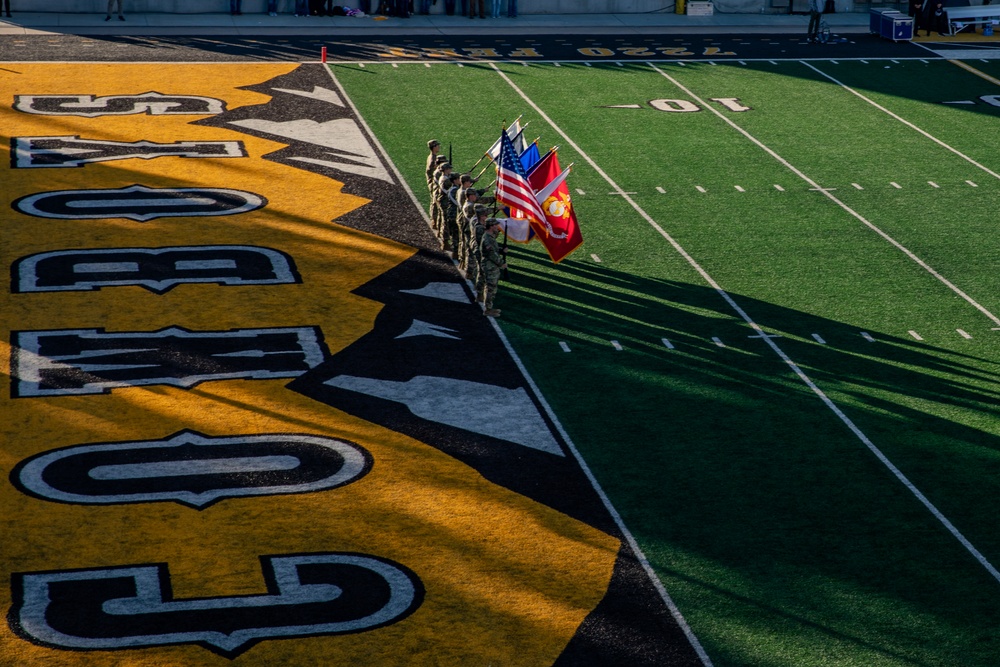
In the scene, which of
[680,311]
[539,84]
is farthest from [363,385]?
[539,84]

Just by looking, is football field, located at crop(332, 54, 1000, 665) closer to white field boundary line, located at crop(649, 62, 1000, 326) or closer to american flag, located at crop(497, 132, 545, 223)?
white field boundary line, located at crop(649, 62, 1000, 326)

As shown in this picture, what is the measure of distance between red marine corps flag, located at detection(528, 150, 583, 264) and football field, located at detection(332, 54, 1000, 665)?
1.43 ft

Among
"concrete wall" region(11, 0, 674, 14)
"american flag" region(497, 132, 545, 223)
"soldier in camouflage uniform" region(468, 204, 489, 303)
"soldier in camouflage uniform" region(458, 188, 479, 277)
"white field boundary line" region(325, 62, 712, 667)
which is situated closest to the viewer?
"white field boundary line" region(325, 62, 712, 667)

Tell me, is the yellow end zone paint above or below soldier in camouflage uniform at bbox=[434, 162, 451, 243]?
below

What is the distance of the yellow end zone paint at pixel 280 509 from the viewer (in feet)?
36.4

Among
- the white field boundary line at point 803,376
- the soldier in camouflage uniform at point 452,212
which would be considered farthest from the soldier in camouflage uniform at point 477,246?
the white field boundary line at point 803,376

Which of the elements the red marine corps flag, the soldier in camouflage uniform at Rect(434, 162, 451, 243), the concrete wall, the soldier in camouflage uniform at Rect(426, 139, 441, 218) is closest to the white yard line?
the red marine corps flag

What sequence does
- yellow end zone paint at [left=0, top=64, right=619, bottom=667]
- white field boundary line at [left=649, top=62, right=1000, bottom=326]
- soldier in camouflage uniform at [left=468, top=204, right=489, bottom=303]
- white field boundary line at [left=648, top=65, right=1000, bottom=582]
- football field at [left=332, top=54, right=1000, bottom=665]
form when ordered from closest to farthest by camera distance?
yellow end zone paint at [left=0, top=64, right=619, bottom=667] → football field at [left=332, top=54, right=1000, bottom=665] → white field boundary line at [left=648, top=65, right=1000, bottom=582] → soldier in camouflage uniform at [left=468, top=204, right=489, bottom=303] → white field boundary line at [left=649, top=62, right=1000, bottom=326]

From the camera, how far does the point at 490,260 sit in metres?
17.0

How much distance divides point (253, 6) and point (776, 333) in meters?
22.0

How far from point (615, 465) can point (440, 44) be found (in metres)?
20.3

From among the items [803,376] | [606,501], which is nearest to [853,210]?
[803,376]

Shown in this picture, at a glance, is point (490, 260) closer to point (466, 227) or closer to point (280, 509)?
point (466, 227)

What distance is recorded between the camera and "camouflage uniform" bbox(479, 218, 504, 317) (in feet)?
55.8
